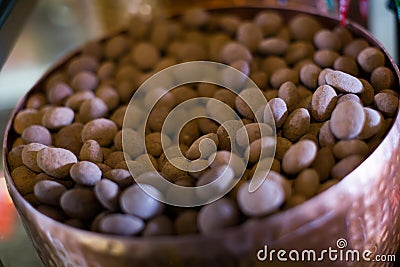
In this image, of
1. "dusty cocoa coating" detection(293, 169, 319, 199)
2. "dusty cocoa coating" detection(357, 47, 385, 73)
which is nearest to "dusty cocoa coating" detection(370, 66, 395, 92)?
"dusty cocoa coating" detection(357, 47, 385, 73)

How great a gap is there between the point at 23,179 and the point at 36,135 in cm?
6

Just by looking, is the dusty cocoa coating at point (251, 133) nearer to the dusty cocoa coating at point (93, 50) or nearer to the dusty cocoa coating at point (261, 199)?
the dusty cocoa coating at point (261, 199)

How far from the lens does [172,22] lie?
0.55 meters

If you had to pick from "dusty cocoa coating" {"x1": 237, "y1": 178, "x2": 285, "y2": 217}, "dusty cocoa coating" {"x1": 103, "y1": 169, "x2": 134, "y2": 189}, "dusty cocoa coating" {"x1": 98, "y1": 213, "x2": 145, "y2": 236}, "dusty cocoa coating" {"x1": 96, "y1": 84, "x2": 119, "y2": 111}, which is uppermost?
"dusty cocoa coating" {"x1": 96, "y1": 84, "x2": 119, "y2": 111}

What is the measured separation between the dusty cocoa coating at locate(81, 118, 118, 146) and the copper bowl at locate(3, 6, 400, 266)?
8 centimetres

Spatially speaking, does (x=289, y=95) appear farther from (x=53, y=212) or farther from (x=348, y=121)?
(x=53, y=212)

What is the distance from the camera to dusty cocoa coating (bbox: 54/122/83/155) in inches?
16.3

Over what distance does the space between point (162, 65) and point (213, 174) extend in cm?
20

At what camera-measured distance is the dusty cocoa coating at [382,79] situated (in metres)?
0.39

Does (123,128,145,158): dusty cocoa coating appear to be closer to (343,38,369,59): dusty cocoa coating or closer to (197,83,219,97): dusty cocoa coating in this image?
(197,83,219,97): dusty cocoa coating

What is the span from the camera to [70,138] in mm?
419

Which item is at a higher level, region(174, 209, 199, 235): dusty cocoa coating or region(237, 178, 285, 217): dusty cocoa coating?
region(237, 178, 285, 217): dusty cocoa coating

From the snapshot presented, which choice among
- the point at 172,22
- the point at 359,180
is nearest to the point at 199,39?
the point at 172,22

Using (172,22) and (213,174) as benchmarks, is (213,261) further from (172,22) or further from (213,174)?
(172,22)
